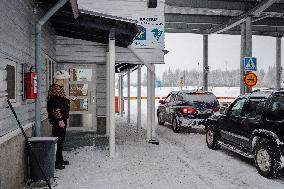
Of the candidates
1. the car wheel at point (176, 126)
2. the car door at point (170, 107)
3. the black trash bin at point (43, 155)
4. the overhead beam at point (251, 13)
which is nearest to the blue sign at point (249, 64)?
the car door at point (170, 107)

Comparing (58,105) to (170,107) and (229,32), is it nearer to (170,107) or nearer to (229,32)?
(170,107)

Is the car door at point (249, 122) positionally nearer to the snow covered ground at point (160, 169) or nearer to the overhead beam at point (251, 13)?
the snow covered ground at point (160, 169)

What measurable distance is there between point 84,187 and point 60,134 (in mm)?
1584

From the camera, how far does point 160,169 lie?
7828mm

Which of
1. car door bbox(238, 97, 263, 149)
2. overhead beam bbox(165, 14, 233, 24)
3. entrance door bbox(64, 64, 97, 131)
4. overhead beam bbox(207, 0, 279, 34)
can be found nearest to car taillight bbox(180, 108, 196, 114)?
entrance door bbox(64, 64, 97, 131)

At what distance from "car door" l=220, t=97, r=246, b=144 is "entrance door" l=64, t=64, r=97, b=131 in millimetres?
5677

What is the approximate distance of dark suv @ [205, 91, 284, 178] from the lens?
6941 mm

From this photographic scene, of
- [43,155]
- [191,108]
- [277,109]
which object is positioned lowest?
[43,155]

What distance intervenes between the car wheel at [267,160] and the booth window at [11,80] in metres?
4.76

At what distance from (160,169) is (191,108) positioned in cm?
616

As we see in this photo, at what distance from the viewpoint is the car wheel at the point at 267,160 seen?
688 centimetres

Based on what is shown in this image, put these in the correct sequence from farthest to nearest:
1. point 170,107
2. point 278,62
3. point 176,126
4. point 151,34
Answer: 1. point 278,62
2. point 170,107
3. point 176,126
4. point 151,34

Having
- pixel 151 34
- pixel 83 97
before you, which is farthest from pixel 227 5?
pixel 83 97

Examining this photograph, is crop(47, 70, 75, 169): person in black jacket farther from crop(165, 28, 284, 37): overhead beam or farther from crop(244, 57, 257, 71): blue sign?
crop(165, 28, 284, 37): overhead beam
